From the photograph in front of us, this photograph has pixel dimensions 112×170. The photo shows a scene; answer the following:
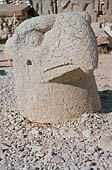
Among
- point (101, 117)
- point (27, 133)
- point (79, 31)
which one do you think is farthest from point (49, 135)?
point (79, 31)

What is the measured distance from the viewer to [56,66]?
7.61ft

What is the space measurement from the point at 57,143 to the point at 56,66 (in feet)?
2.66

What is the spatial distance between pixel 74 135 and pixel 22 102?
0.78 metres

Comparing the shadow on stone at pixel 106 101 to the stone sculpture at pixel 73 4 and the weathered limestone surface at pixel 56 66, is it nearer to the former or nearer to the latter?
the weathered limestone surface at pixel 56 66

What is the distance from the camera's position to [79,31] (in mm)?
2211

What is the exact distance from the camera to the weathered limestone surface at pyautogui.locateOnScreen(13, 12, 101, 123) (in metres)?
A: 2.22

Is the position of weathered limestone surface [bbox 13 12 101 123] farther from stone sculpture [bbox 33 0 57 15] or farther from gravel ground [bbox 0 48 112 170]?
stone sculpture [bbox 33 0 57 15]

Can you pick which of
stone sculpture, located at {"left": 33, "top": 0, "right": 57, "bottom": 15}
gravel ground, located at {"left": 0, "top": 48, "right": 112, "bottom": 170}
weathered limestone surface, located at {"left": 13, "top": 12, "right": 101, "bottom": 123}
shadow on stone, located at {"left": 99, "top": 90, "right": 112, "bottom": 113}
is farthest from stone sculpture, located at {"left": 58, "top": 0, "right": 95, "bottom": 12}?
weathered limestone surface, located at {"left": 13, "top": 12, "right": 101, "bottom": 123}

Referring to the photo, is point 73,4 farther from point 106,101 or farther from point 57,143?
point 57,143

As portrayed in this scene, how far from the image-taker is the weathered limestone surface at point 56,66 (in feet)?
7.29

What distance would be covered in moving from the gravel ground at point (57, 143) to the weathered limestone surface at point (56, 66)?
0.13 m

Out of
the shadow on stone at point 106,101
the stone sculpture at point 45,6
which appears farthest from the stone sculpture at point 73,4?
the shadow on stone at point 106,101

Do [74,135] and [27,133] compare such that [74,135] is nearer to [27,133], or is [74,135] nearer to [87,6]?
[27,133]

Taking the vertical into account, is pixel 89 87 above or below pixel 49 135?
above
